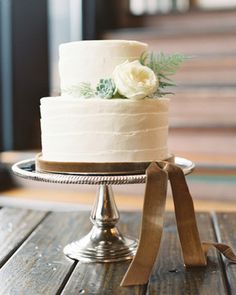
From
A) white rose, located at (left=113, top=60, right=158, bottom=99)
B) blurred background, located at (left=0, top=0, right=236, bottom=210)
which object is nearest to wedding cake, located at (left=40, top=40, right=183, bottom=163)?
white rose, located at (left=113, top=60, right=158, bottom=99)

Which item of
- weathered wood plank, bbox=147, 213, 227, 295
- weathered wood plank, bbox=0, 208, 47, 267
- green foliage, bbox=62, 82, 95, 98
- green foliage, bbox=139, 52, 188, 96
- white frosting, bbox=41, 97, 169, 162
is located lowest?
weathered wood plank, bbox=0, 208, 47, 267

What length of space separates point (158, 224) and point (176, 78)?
2569 millimetres

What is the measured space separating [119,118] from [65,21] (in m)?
3.05

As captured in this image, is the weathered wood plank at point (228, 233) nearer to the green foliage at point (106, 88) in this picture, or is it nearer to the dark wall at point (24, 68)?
the green foliage at point (106, 88)

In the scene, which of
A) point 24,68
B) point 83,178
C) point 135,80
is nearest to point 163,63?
point 135,80

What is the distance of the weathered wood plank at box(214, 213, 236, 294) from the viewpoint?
41.7 inches

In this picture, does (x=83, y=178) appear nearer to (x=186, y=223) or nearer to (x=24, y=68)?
(x=186, y=223)

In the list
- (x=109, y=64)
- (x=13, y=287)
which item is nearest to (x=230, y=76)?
(x=109, y=64)

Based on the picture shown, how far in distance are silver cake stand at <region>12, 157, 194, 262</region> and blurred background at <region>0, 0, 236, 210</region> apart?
146 centimetres

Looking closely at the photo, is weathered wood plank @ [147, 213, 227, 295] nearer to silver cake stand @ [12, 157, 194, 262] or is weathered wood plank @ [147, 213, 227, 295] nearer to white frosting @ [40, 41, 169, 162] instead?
silver cake stand @ [12, 157, 194, 262]

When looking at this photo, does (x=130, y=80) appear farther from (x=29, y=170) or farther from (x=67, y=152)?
(x=29, y=170)

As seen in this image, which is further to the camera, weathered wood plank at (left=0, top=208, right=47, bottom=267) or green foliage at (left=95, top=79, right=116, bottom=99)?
weathered wood plank at (left=0, top=208, right=47, bottom=267)

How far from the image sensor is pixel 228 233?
1398 mm

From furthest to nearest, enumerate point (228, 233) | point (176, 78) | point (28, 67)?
point (28, 67)
point (176, 78)
point (228, 233)
